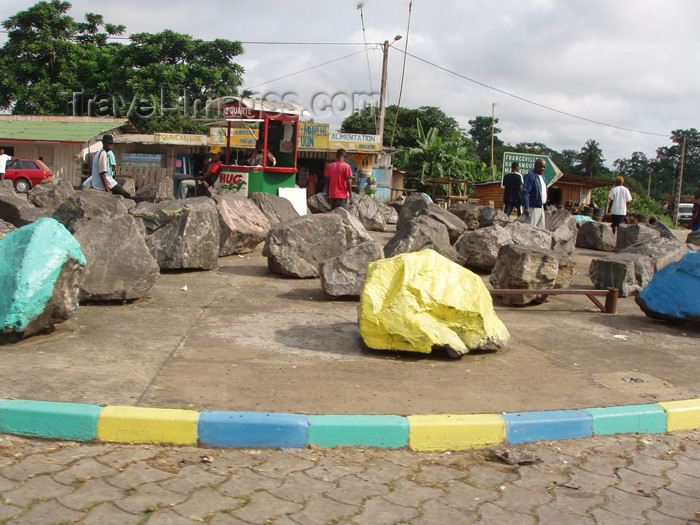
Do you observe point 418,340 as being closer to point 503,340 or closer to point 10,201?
point 503,340

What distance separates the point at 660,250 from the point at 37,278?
24.6 feet

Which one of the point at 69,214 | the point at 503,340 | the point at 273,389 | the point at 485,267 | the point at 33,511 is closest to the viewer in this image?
the point at 33,511

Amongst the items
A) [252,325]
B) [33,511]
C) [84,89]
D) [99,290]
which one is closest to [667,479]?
[33,511]

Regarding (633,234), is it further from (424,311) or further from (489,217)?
(424,311)

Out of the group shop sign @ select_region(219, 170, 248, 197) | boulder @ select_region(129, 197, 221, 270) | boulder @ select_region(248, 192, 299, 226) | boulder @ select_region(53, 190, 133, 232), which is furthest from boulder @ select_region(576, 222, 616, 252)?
boulder @ select_region(53, 190, 133, 232)

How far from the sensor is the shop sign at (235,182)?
11.3 metres

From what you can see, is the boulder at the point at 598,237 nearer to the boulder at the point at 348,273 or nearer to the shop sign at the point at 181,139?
the boulder at the point at 348,273

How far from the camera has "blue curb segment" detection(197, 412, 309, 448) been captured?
3031 mm

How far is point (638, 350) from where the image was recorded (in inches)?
194

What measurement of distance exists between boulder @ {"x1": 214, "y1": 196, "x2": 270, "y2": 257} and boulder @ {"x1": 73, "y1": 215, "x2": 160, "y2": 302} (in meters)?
2.59

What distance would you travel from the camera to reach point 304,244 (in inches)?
278

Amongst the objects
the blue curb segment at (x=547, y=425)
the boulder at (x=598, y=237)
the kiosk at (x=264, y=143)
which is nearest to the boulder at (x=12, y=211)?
the kiosk at (x=264, y=143)

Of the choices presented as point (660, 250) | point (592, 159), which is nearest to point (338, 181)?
point (660, 250)

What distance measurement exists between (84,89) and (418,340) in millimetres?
36741
